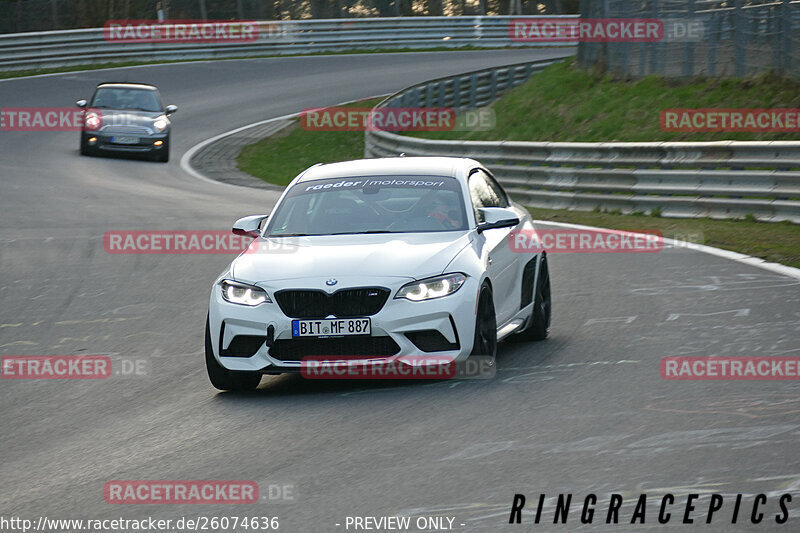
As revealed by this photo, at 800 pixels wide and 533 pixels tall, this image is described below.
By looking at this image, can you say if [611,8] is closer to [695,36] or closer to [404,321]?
[695,36]

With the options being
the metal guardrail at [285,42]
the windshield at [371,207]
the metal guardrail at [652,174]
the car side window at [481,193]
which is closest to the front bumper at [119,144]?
the metal guardrail at [652,174]

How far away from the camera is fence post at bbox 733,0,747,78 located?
2409cm

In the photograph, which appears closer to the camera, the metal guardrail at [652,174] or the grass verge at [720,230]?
the grass verge at [720,230]

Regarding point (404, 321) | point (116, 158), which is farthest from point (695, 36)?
point (404, 321)

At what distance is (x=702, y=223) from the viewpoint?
1759 cm

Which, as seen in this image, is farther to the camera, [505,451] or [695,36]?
[695,36]

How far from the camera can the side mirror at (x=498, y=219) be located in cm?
877

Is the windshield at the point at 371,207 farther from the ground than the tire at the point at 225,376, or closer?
farther from the ground

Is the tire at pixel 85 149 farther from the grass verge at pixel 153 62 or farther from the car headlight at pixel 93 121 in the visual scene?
the grass verge at pixel 153 62

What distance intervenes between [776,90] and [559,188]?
488 cm

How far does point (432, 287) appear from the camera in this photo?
7.87m

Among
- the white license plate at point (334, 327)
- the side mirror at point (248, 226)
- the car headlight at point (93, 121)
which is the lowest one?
the car headlight at point (93, 121)

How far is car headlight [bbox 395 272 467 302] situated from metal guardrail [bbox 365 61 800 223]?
979 centimetres

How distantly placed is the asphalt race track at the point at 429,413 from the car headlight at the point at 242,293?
59cm
